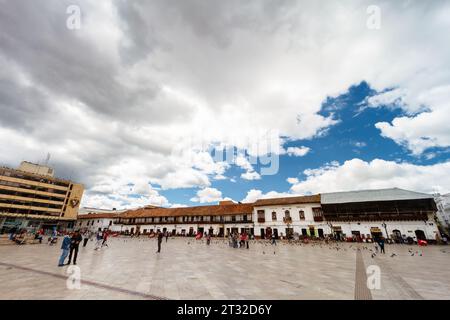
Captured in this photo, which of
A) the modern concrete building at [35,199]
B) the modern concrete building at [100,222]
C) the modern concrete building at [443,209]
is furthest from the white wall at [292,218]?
the modern concrete building at [443,209]

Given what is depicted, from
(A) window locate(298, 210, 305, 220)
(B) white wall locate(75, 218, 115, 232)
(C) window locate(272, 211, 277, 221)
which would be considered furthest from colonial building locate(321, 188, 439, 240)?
(B) white wall locate(75, 218, 115, 232)

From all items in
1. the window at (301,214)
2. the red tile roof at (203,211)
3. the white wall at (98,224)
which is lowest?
the white wall at (98,224)

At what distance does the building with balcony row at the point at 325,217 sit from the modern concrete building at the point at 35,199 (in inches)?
1251

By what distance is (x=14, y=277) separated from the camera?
7000 mm

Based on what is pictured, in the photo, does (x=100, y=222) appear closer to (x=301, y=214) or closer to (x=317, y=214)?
(x=301, y=214)

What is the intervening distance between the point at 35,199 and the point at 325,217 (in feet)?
223

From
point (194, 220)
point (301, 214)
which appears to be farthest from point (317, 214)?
point (194, 220)

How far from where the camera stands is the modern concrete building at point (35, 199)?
152 feet

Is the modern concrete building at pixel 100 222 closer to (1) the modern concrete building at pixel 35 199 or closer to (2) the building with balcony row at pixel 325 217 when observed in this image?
(1) the modern concrete building at pixel 35 199

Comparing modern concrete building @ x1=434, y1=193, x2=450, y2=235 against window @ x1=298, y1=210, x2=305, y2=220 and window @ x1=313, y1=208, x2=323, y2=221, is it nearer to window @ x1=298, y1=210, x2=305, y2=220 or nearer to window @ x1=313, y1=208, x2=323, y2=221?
window @ x1=313, y1=208, x2=323, y2=221

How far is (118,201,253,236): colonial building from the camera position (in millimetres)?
40297

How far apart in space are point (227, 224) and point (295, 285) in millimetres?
35649
